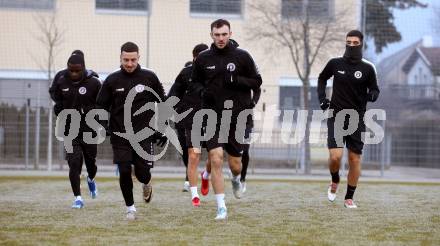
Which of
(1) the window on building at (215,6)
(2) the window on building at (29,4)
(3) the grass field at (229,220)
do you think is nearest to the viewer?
(3) the grass field at (229,220)

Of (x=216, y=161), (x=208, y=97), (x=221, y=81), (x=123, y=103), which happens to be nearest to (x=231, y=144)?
(x=216, y=161)

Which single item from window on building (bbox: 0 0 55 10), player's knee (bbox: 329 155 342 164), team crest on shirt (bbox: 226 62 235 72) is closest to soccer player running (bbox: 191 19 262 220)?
team crest on shirt (bbox: 226 62 235 72)

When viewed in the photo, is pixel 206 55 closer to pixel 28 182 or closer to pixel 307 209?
pixel 307 209

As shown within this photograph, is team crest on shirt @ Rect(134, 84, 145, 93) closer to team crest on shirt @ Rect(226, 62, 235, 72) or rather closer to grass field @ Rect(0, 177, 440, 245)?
team crest on shirt @ Rect(226, 62, 235, 72)

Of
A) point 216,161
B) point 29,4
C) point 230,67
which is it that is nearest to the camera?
point 216,161

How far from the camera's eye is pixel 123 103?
9648mm

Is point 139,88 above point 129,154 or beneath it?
above

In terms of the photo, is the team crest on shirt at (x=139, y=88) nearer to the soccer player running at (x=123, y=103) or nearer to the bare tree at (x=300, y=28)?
the soccer player running at (x=123, y=103)

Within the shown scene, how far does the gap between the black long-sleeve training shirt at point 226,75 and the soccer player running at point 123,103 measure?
1.93 feet

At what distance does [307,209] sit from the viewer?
10.8 metres

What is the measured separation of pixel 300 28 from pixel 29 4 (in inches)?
→ 290

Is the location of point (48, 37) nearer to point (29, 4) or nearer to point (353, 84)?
point (29, 4)

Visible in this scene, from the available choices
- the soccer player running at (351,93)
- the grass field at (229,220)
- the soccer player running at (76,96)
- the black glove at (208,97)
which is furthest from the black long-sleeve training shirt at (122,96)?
the soccer player running at (351,93)

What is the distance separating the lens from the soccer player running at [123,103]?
9.57m
